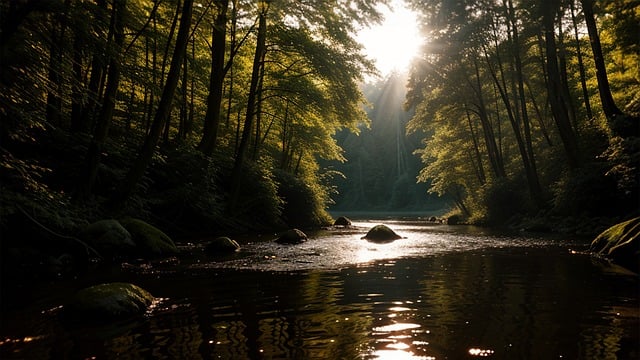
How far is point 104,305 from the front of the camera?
16.9 feet

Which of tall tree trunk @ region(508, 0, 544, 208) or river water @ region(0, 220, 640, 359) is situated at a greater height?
tall tree trunk @ region(508, 0, 544, 208)

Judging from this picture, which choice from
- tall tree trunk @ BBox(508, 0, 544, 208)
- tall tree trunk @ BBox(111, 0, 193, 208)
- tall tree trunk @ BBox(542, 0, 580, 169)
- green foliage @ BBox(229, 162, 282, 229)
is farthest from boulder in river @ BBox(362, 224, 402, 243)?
tall tree trunk @ BBox(508, 0, 544, 208)

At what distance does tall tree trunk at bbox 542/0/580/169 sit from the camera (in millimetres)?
18438

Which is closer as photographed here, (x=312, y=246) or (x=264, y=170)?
(x=312, y=246)

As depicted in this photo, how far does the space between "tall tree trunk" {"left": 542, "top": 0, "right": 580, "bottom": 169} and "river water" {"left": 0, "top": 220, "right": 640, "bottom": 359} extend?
11.6 meters

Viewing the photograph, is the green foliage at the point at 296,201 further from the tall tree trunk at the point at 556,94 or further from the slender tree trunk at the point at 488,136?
the tall tree trunk at the point at 556,94

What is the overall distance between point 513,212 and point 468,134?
32.3ft

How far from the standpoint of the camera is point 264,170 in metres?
20.7

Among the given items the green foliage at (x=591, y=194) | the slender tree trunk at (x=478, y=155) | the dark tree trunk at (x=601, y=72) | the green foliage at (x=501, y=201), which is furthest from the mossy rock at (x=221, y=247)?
the slender tree trunk at (x=478, y=155)

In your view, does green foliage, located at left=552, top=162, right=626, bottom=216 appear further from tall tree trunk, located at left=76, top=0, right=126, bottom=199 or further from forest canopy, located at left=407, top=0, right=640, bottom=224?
tall tree trunk, located at left=76, top=0, right=126, bottom=199

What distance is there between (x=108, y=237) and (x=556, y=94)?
751 inches

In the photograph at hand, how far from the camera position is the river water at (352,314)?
3975 millimetres

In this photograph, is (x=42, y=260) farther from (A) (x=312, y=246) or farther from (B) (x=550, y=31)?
(B) (x=550, y=31)

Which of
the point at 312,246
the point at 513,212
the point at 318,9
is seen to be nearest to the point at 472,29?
the point at 318,9
